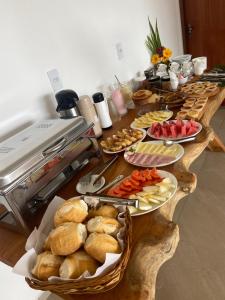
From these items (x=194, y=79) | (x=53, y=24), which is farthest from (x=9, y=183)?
(x=194, y=79)

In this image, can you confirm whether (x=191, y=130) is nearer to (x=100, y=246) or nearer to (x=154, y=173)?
(x=154, y=173)

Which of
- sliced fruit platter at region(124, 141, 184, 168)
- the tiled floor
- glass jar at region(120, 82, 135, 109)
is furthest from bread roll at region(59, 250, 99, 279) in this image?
glass jar at region(120, 82, 135, 109)

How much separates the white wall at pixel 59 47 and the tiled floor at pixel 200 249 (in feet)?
3.32

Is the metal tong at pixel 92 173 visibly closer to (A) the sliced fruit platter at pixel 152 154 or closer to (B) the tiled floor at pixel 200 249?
(A) the sliced fruit platter at pixel 152 154

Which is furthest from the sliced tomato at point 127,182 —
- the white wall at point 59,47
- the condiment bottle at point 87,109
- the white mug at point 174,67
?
the white mug at point 174,67

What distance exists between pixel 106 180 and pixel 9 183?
1.17 ft

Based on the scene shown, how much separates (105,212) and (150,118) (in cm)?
79

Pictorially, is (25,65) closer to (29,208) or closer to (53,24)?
(53,24)

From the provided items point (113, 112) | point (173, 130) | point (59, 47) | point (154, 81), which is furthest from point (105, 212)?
point (154, 81)

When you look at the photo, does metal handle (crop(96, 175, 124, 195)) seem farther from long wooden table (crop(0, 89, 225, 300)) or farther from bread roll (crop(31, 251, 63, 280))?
bread roll (crop(31, 251, 63, 280))

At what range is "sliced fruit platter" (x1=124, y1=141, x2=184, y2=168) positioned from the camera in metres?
0.94

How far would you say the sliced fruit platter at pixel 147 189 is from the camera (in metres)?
0.74

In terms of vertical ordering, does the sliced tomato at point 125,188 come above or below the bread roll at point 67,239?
below

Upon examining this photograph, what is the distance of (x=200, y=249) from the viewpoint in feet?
4.40
